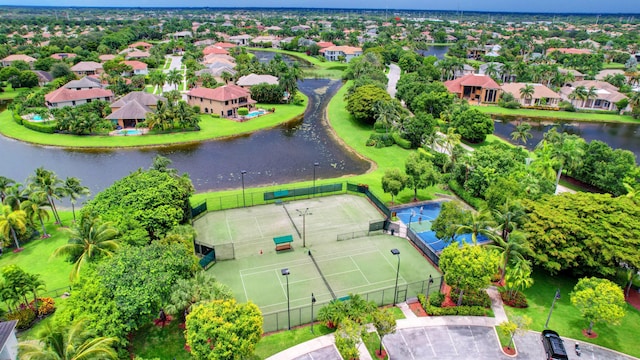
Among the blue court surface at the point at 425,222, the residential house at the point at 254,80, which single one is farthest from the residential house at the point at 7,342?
the residential house at the point at 254,80

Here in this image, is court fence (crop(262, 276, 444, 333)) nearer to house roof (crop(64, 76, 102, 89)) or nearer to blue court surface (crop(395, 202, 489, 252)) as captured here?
blue court surface (crop(395, 202, 489, 252))

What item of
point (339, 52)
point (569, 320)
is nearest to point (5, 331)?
point (569, 320)

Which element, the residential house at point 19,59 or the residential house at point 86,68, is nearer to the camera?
the residential house at point 86,68

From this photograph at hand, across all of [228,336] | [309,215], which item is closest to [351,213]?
[309,215]

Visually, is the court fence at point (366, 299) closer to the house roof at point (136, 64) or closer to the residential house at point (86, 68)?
the house roof at point (136, 64)

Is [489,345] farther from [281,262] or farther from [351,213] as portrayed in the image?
[351,213]

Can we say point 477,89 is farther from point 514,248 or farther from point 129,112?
point 129,112

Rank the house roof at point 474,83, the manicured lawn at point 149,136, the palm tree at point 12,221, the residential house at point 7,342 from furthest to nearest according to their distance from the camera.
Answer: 1. the house roof at point 474,83
2. the manicured lawn at point 149,136
3. the palm tree at point 12,221
4. the residential house at point 7,342
